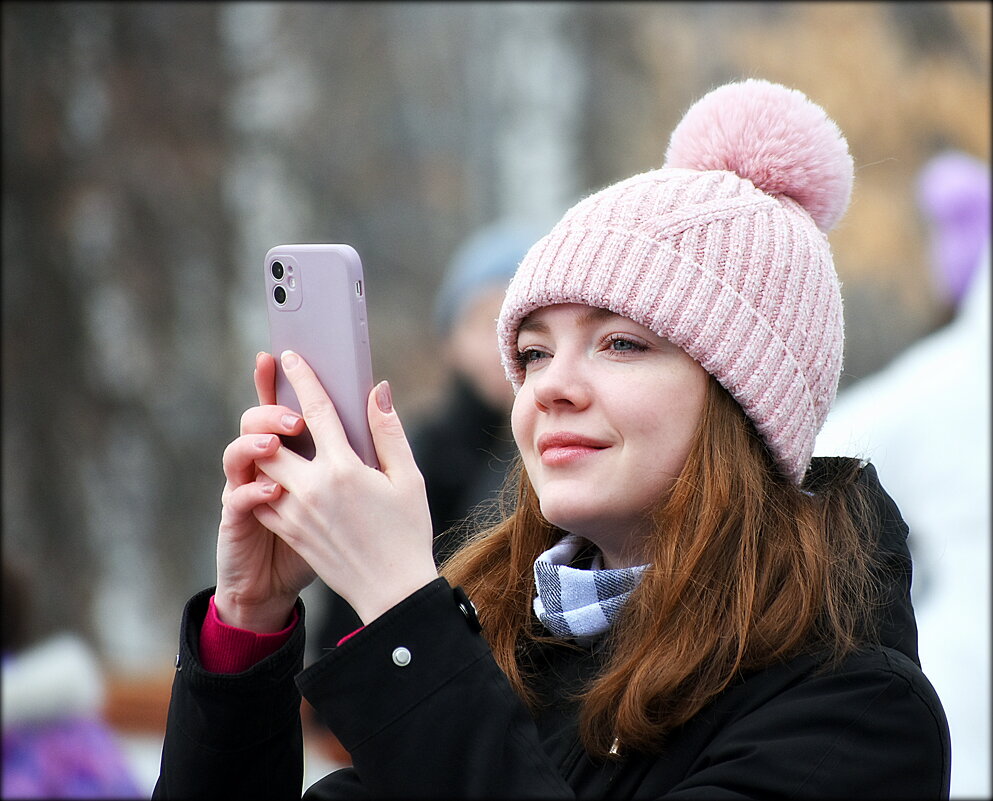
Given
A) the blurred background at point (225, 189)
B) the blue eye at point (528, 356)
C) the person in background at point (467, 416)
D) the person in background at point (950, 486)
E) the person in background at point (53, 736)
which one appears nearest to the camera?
the blue eye at point (528, 356)

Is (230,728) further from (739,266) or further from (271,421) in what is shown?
(739,266)

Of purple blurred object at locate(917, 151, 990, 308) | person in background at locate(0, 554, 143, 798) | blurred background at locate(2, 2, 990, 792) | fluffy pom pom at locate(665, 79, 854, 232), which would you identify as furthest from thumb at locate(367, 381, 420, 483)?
blurred background at locate(2, 2, 990, 792)

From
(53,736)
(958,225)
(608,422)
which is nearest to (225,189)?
(53,736)

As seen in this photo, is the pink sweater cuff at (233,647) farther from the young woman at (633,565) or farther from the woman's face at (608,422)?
the woman's face at (608,422)

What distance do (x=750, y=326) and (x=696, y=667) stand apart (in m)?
0.43

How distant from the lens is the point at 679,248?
154cm

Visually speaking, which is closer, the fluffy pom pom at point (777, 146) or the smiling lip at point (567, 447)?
the smiling lip at point (567, 447)

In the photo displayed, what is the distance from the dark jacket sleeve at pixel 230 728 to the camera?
4.87 feet

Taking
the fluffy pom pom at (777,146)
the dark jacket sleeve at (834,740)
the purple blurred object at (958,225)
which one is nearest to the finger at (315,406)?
the dark jacket sleeve at (834,740)

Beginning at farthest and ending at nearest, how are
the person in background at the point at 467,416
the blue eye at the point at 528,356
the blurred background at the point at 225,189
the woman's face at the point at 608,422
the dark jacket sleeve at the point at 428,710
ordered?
the blurred background at the point at 225,189 → the person in background at the point at 467,416 → the blue eye at the point at 528,356 → the woman's face at the point at 608,422 → the dark jacket sleeve at the point at 428,710

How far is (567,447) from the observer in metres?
1.50

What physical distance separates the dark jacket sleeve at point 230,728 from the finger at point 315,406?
0.32 metres

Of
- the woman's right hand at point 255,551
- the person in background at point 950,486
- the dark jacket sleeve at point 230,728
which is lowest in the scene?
the person in background at point 950,486

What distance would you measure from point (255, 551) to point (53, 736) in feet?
5.92
